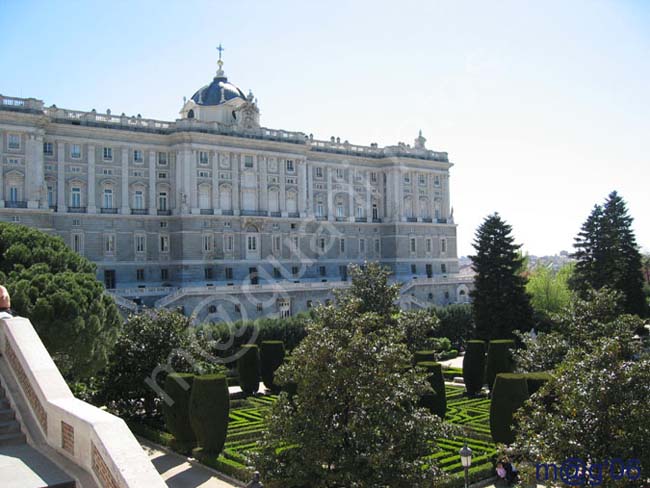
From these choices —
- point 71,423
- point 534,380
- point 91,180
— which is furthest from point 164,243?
point 71,423

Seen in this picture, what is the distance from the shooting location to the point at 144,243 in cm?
5344

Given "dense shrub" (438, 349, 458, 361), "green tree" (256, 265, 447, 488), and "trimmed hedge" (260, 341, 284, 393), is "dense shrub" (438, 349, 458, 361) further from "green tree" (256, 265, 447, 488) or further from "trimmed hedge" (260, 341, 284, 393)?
"green tree" (256, 265, 447, 488)

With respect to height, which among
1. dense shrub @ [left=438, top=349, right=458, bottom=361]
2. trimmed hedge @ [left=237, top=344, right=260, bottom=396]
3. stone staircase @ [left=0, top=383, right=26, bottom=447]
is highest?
stone staircase @ [left=0, top=383, right=26, bottom=447]

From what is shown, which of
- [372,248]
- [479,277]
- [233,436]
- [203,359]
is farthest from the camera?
[372,248]

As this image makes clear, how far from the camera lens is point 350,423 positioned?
42.7ft

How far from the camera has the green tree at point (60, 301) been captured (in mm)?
19062

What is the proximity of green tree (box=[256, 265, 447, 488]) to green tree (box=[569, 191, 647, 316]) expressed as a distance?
104 feet

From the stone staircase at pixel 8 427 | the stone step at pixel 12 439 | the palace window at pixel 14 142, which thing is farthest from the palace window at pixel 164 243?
the stone step at pixel 12 439

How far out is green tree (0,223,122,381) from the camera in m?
19.1

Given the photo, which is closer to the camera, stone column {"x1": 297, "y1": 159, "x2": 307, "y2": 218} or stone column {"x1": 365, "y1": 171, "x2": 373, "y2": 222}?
stone column {"x1": 297, "y1": 159, "x2": 307, "y2": 218}

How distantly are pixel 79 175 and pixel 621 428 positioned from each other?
47314 mm

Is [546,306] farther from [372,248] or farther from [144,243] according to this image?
[144,243]

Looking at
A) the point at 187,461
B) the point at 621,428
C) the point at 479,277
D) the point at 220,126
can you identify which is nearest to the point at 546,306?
the point at 479,277

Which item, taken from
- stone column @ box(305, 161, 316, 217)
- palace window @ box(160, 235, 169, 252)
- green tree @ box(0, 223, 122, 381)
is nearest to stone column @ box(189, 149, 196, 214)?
palace window @ box(160, 235, 169, 252)
